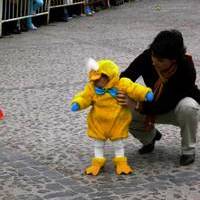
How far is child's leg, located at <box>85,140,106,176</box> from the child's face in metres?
0.40

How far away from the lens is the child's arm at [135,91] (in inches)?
156

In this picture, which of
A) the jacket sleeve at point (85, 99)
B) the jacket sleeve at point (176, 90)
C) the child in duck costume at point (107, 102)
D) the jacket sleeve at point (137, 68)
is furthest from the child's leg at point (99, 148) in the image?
the jacket sleeve at point (137, 68)

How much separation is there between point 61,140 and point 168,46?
4.69ft

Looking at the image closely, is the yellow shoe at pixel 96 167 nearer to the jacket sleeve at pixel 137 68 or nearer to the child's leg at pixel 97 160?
the child's leg at pixel 97 160

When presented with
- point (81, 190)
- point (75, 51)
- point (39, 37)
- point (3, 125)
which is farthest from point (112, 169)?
point (39, 37)

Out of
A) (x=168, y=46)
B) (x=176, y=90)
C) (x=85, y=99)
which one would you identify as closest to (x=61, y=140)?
(x=85, y=99)

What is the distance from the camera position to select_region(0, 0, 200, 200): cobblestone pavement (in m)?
3.83

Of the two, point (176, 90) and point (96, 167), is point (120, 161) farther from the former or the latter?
point (176, 90)

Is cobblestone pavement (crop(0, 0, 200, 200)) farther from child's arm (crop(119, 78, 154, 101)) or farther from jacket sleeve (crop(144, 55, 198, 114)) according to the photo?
child's arm (crop(119, 78, 154, 101))

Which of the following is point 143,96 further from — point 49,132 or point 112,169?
point 49,132

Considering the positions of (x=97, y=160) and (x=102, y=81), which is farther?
(x=97, y=160)

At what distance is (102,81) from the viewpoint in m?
3.98

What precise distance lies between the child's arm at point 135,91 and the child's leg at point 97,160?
406mm

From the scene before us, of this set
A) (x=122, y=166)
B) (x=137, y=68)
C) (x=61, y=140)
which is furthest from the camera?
(x=61, y=140)
